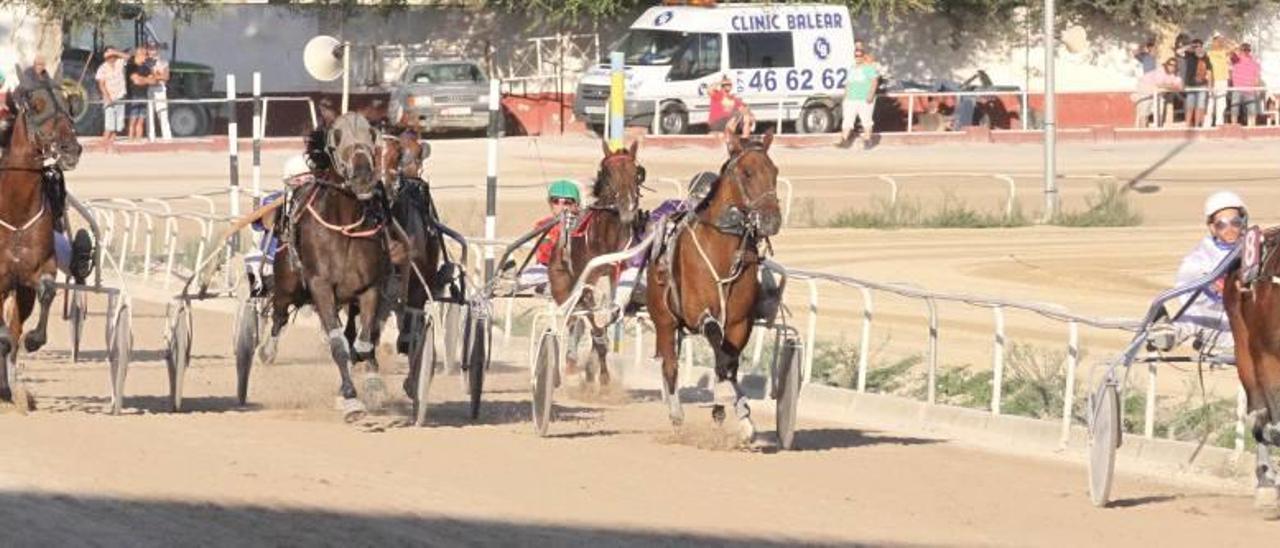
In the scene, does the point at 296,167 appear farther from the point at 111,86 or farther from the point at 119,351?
the point at 111,86

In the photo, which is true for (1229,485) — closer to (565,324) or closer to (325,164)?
(565,324)

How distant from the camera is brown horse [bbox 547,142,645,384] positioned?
18.7 metres

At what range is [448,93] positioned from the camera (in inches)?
1751

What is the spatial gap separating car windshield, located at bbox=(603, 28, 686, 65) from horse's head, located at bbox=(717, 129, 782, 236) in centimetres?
2818

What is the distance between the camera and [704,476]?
1462cm

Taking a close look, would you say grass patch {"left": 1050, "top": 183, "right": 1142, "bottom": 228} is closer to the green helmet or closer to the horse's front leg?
the green helmet

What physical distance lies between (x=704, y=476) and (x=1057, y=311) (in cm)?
311

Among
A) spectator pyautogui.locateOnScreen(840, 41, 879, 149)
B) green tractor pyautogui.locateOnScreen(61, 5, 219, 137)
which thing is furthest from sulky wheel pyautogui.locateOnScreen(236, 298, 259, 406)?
spectator pyautogui.locateOnScreen(840, 41, 879, 149)

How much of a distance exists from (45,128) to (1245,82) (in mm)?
32497

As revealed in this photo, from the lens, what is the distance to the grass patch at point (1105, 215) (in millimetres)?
36688

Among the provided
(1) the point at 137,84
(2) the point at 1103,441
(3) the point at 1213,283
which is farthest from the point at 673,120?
(2) the point at 1103,441

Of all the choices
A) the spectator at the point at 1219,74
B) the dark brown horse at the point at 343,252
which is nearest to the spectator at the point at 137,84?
the spectator at the point at 1219,74

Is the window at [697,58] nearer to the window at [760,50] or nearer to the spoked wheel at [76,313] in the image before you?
the window at [760,50]

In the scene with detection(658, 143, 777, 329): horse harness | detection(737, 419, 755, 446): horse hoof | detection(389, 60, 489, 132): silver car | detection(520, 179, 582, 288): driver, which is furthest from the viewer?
detection(389, 60, 489, 132): silver car
